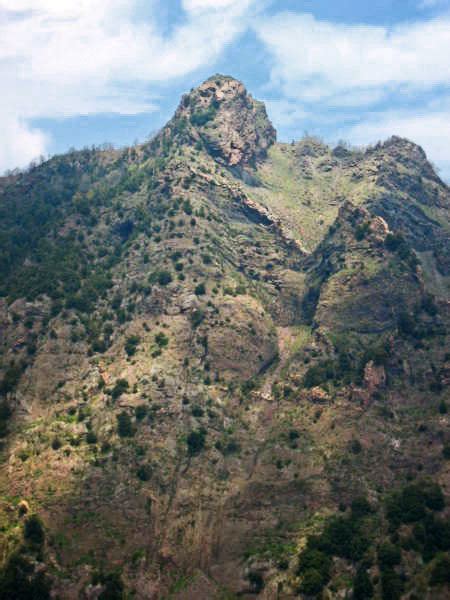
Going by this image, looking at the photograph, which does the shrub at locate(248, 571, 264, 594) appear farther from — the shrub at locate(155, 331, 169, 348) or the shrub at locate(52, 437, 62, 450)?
the shrub at locate(155, 331, 169, 348)

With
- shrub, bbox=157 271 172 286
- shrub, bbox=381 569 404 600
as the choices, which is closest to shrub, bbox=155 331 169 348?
shrub, bbox=157 271 172 286

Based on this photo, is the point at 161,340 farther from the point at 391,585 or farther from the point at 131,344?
the point at 391,585

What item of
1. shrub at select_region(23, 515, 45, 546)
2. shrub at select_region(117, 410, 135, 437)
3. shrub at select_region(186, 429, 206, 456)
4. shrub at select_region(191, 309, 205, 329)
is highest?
shrub at select_region(191, 309, 205, 329)

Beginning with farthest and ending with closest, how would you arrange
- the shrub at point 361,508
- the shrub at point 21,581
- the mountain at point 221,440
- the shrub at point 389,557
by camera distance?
the shrub at point 361,508, the mountain at point 221,440, the shrub at point 389,557, the shrub at point 21,581

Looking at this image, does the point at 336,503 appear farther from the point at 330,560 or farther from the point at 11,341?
the point at 11,341

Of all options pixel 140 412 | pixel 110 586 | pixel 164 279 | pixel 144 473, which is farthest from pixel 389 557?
pixel 164 279

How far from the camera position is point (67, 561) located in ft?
406

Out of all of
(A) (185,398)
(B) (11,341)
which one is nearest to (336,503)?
(A) (185,398)

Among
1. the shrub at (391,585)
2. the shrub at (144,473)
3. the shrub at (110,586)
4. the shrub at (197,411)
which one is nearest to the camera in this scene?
the shrub at (391,585)

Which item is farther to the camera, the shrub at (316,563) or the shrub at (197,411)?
the shrub at (197,411)

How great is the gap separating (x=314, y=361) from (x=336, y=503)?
48.1 metres

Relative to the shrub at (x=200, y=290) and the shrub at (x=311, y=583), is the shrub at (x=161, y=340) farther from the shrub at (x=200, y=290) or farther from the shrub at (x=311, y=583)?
the shrub at (x=311, y=583)

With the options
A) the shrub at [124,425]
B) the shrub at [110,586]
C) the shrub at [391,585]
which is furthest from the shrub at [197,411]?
the shrub at [391,585]

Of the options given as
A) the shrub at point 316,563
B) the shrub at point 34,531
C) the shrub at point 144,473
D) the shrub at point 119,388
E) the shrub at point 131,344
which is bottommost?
the shrub at point 316,563
